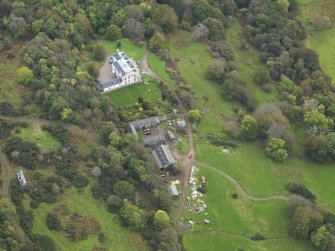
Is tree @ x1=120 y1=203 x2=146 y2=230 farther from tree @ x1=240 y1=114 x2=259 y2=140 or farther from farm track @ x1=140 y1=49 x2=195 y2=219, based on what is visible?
tree @ x1=240 y1=114 x2=259 y2=140

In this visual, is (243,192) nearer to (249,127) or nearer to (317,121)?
(249,127)

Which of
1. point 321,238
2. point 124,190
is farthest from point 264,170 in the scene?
point 124,190

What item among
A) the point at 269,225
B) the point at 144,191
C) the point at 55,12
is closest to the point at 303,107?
the point at 269,225

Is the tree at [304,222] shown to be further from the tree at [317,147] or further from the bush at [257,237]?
the tree at [317,147]

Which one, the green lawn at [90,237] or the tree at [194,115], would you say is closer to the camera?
the green lawn at [90,237]

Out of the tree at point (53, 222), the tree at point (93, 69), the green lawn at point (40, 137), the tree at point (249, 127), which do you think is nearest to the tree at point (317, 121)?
the tree at point (249, 127)

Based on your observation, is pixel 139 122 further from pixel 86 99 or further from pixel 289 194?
pixel 289 194
